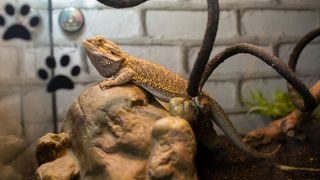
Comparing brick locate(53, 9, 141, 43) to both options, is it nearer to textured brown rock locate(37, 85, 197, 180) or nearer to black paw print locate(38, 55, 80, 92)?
black paw print locate(38, 55, 80, 92)

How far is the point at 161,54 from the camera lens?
82.0 inches

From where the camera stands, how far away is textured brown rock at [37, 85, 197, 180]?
42.9 inches

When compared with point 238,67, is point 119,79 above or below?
above

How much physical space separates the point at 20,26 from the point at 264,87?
1377 mm

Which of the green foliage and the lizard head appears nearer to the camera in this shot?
the lizard head

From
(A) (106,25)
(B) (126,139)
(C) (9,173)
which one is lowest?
(C) (9,173)

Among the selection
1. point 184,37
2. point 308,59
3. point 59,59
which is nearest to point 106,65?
point 59,59

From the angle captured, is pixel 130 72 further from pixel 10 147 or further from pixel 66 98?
pixel 66 98

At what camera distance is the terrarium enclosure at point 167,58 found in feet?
5.13

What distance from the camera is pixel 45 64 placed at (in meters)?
1.93

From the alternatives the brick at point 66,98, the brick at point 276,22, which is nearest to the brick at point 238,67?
the brick at point 276,22

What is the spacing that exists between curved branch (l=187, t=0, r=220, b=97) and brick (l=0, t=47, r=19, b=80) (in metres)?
0.71

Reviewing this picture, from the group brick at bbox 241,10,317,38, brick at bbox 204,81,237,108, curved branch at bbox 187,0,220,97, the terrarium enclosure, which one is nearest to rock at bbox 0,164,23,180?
the terrarium enclosure

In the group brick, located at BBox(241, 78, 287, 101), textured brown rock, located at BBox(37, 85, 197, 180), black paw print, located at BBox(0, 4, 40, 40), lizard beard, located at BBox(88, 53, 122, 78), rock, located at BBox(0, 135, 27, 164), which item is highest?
black paw print, located at BBox(0, 4, 40, 40)
